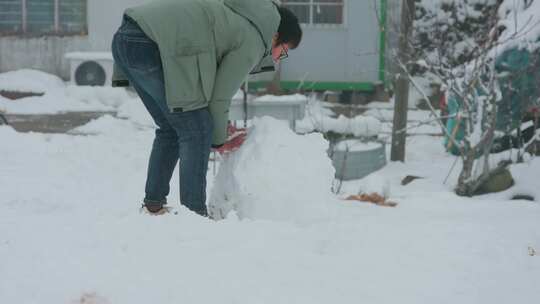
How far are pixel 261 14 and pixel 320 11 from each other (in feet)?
38.1

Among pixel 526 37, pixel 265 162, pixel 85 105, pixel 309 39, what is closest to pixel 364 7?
pixel 309 39

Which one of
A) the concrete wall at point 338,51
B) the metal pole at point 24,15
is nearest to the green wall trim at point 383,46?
the concrete wall at point 338,51

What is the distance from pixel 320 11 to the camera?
14.9m

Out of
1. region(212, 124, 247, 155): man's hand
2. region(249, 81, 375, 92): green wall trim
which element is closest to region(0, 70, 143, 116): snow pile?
region(249, 81, 375, 92): green wall trim

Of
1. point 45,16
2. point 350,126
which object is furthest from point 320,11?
point 350,126

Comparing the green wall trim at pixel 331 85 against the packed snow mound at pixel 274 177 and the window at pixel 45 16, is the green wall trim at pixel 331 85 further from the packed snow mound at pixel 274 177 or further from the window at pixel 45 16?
the packed snow mound at pixel 274 177

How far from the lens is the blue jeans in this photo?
3.46 m

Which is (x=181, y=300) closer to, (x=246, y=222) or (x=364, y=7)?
(x=246, y=222)

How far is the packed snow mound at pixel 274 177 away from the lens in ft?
12.3

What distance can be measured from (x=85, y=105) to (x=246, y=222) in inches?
412

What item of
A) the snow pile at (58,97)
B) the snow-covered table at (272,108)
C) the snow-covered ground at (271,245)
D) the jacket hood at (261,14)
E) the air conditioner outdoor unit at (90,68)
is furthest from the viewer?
the air conditioner outdoor unit at (90,68)

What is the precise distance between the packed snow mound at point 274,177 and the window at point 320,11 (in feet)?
35.6

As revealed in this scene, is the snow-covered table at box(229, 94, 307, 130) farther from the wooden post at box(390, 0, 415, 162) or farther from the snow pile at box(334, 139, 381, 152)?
the wooden post at box(390, 0, 415, 162)

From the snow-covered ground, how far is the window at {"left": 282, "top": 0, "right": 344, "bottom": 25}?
32.8ft
